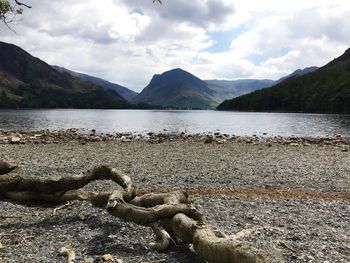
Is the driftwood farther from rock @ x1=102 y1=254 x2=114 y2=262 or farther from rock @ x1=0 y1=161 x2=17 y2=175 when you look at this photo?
rock @ x1=102 y1=254 x2=114 y2=262

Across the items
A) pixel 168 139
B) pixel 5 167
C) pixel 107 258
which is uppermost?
pixel 5 167

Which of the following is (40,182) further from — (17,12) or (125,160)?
(125,160)

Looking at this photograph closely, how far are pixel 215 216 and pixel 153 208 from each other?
424 cm

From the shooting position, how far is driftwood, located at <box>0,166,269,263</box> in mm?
9383

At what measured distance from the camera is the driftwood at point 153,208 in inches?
369

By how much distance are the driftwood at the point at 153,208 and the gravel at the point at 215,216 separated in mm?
520

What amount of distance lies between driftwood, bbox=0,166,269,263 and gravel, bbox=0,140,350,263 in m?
0.52

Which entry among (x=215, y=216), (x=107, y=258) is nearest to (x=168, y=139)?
(x=215, y=216)

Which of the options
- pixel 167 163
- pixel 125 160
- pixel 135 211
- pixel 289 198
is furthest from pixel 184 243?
pixel 125 160

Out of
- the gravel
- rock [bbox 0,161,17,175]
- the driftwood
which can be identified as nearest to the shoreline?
the gravel

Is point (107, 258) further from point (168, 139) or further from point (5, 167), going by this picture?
point (168, 139)

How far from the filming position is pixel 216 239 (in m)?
9.81

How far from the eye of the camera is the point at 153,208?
1220cm

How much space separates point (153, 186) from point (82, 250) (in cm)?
1192
